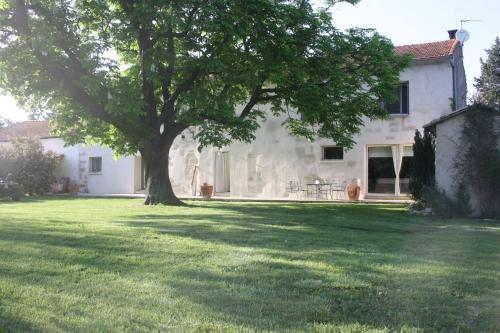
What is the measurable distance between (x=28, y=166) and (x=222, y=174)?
10.8 metres

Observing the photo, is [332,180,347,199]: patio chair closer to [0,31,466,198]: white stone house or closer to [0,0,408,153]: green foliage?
[0,31,466,198]: white stone house

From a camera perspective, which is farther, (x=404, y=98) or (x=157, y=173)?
(x=404, y=98)

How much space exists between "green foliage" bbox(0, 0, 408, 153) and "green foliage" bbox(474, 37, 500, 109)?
37.1 m

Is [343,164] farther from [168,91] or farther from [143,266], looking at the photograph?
[143,266]

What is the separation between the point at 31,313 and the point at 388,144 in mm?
20612

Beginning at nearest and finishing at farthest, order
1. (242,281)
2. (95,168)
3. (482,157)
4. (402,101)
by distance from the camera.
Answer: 1. (242,281)
2. (482,157)
3. (402,101)
4. (95,168)

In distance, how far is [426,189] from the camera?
1429 cm

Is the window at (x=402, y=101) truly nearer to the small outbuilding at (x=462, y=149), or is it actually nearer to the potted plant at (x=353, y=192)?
the potted plant at (x=353, y=192)

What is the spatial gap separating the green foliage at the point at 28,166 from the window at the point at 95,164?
9.39 feet

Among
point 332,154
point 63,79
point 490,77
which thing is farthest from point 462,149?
point 490,77

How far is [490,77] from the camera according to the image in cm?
4994

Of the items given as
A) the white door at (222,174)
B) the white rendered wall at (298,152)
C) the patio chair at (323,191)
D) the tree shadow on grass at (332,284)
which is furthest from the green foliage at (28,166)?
the tree shadow on grass at (332,284)

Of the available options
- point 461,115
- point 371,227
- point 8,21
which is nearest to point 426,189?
point 461,115

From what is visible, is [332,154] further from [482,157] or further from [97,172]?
[97,172]
